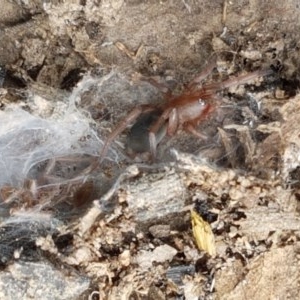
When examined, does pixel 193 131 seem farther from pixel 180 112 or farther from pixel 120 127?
pixel 120 127

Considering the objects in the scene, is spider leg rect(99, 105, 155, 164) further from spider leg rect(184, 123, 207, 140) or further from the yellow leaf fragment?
the yellow leaf fragment

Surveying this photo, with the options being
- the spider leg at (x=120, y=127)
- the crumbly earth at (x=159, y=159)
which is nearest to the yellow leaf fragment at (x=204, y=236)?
the crumbly earth at (x=159, y=159)

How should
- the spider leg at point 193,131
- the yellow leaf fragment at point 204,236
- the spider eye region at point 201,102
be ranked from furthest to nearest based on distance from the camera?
1. the spider eye region at point 201,102
2. the spider leg at point 193,131
3. the yellow leaf fragment at point 204,236

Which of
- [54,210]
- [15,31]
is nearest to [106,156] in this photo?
[54,210]

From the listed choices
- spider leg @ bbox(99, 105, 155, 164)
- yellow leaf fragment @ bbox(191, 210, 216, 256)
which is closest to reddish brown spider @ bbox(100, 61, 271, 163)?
spider leg @ bbox(99, 105, 155, 164)

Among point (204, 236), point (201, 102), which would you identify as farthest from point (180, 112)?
point (204, 236)

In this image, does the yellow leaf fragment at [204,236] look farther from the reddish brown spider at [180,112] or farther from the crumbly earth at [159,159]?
the reddish brown spider at [180,112]

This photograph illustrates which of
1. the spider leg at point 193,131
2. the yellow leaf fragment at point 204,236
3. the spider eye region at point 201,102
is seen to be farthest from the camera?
the spider eye region at point 201,102
